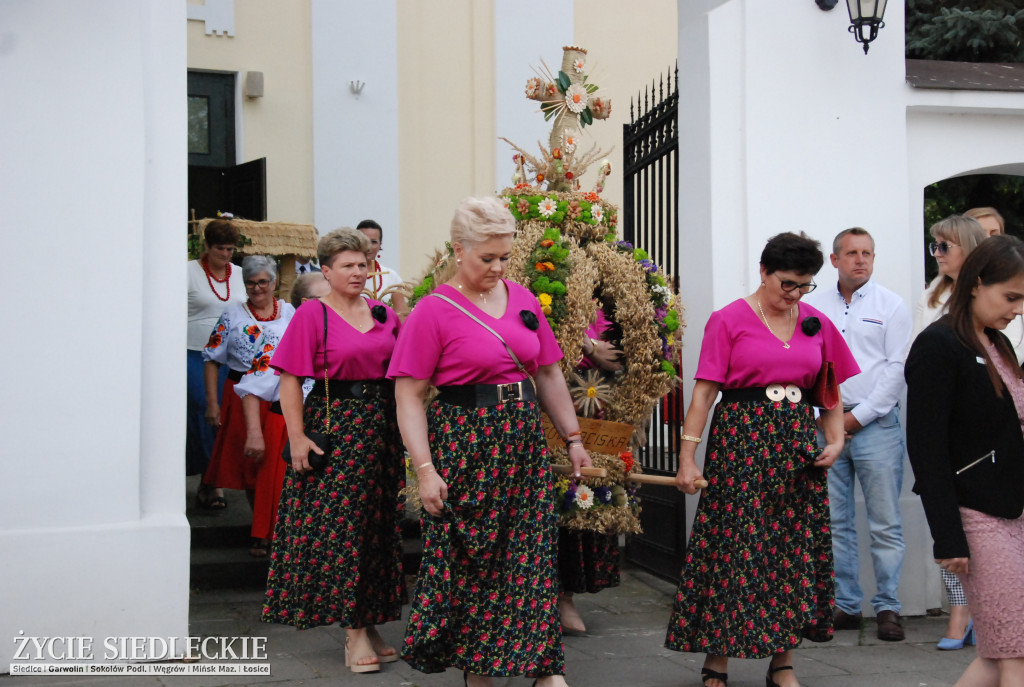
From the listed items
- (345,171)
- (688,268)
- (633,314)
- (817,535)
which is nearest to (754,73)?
(688,268)

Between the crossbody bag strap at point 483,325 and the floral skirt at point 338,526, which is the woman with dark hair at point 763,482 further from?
the floral skirt at point 338,526

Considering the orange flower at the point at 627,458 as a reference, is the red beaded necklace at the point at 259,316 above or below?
above

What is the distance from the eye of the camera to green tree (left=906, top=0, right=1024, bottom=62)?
1083 cm

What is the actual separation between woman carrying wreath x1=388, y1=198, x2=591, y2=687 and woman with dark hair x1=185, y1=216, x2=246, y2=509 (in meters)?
3.84

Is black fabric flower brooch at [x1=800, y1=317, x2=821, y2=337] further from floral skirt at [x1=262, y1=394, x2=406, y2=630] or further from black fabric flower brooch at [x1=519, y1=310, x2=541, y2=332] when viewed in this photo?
floral skirt at [x1=262, y1=394, x2=406, y2=630]

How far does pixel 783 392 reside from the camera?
4.84m

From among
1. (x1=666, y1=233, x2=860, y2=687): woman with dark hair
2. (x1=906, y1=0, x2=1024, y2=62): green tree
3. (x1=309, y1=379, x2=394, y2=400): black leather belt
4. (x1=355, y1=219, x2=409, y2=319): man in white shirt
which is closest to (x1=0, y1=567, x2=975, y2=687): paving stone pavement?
(x1=666, y1=233, x2=860, y2=687): woman with dark hair

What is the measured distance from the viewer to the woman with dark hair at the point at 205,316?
797 centimetres

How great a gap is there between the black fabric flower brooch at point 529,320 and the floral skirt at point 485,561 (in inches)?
12.8

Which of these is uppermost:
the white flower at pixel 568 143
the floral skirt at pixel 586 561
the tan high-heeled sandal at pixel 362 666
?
the white flower at pixel 568 143

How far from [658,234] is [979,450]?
4.05 m

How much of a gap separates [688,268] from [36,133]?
352 centimetres

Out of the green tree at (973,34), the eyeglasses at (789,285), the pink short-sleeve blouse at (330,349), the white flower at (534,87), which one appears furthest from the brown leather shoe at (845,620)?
the green tree at (973,34)

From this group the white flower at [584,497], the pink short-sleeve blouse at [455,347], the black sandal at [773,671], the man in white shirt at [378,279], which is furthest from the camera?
the man in white shirt at [378,279]
